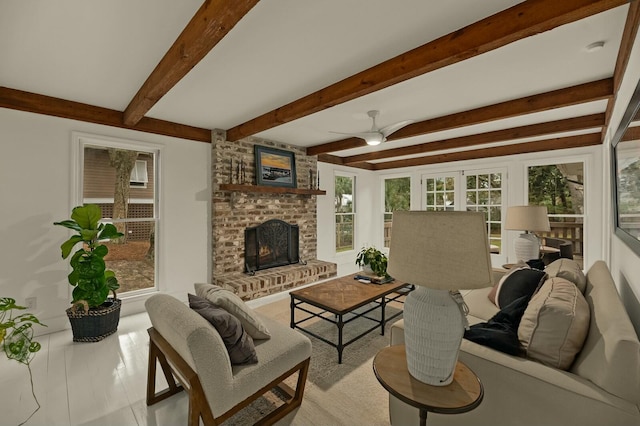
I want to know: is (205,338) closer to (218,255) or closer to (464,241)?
(464,241)

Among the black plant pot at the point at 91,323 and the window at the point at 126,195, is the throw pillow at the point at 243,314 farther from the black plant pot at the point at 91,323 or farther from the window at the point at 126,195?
the window at the point at 126,195

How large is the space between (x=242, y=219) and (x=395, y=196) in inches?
159

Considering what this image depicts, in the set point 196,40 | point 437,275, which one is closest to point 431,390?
point 437,275

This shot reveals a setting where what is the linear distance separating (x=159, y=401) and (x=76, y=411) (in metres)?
0.51

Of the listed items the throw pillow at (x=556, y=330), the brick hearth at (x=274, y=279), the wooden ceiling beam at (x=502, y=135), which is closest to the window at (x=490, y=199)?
the wooden ceiling beam at (x=502, y=135)

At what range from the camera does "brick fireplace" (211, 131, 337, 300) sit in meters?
4.36

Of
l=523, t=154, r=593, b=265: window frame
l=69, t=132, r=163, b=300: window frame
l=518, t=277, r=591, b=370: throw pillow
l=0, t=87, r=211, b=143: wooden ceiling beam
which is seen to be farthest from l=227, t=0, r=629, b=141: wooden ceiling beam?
l=523, t=154, r=593, b=265: window frame

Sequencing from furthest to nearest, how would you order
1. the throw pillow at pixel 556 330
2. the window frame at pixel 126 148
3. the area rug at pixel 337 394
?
1. the window frame at pixel 126 148
2. the area rug at pixel 337 394
3. the throw pillow at pixel 556 330

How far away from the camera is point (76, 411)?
200cm

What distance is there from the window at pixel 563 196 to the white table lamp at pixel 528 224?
1825 millimetres

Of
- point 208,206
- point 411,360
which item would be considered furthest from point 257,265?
point 411,360

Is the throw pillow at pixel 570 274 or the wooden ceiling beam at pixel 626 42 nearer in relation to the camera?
the wooden ceiling beam at pixel 626 42

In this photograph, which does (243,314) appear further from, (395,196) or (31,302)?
(395,196)

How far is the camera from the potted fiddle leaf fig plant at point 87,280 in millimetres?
2918
